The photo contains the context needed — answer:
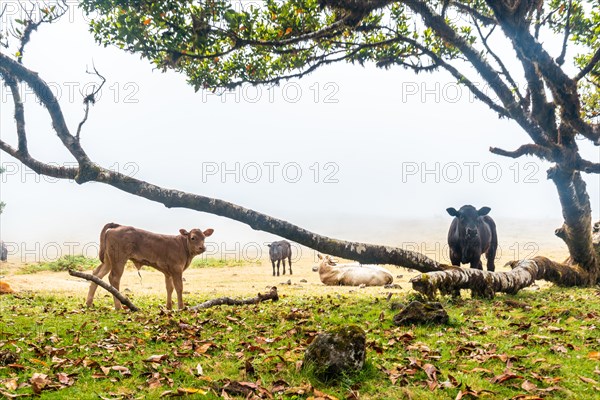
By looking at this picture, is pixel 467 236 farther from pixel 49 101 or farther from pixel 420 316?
pixel 49 101

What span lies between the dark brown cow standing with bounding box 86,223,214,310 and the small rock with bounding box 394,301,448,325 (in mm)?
6489

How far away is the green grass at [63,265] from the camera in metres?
34.9

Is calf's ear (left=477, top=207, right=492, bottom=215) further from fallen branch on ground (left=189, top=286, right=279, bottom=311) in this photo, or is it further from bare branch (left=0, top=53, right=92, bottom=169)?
bare branch (left=0, top=53, right=92, bottom=169)

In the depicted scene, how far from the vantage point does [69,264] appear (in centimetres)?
3716

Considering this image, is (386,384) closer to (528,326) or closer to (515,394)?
(515,394)

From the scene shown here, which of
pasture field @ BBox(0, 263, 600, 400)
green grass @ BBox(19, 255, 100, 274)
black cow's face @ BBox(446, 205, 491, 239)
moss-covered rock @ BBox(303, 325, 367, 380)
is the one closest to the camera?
pasture field @ BBox(0, 263, 600, 400)

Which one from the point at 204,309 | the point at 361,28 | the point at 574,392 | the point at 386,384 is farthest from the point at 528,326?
the point at 361,28

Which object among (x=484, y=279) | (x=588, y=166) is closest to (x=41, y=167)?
(x=484, y=279)

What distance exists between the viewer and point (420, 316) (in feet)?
27.0

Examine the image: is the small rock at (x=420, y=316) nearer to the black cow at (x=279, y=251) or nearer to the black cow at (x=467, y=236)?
the black cow at (x=467, y=236)

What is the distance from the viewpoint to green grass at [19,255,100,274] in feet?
115

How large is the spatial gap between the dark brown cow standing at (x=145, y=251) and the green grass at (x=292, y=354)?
2.26 metres

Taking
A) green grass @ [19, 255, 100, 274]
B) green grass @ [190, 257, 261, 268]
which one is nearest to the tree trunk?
green grass @ [190, 257, 261, 268]

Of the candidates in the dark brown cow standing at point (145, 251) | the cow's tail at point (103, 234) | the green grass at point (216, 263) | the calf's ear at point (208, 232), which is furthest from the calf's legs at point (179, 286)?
the green grass at point (216, 263)
